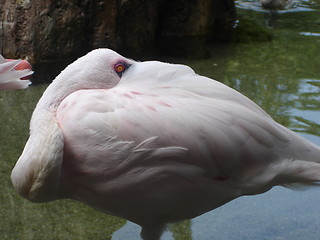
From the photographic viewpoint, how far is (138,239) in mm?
2152

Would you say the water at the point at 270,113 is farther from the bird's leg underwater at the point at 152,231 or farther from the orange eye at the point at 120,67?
the orange eye at the point at 120,67

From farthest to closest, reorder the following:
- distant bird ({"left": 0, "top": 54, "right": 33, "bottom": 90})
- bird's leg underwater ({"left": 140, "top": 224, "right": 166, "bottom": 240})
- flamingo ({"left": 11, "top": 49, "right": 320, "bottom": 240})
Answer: bird's leg underwater ({"left": 140, "top": 224, "right": 166, "bottom": 240})
flamingo ({"left": 11, "top": 49, "right": 320, "bottom": 240})
distant bird ({"left": 0, "top": 54, "right": 33, "bottom": 90})

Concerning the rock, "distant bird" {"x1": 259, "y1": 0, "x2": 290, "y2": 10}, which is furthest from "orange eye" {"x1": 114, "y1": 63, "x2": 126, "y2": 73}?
"distant bird" {"x1": 259, "y1": 0, "x2": 290, "y2": 10}

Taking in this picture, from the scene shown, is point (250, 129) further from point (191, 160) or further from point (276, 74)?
point (276, 74)

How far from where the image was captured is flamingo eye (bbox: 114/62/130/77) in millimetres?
1776

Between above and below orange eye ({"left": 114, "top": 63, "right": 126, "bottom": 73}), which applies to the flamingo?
below

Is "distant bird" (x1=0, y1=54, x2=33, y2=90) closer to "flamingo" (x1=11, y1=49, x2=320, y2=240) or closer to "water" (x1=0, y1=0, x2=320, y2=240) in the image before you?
"flamingo" (x1=11, y1=49, x2=320, y2=240)

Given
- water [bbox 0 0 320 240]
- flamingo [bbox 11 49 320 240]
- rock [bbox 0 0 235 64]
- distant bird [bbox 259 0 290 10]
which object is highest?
flamingo [bbox 11 49 320 240]

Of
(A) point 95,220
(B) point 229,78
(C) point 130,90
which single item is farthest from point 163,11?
(C) point 130,90

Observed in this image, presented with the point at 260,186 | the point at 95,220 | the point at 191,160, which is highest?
the point at 191,160

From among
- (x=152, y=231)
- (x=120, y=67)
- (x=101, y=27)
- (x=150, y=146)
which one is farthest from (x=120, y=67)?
(x=101, y=27)

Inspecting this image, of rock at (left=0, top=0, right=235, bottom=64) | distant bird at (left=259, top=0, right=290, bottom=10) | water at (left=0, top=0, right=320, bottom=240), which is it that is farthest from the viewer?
distant bird at (left=259, top=0, right=290, bottom=10)

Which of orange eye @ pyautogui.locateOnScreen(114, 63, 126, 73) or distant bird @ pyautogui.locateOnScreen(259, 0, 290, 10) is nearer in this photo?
orange eye @ pyautogui.locateOnScreen(114, 63, 126, 73)

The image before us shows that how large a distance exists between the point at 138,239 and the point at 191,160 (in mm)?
669
